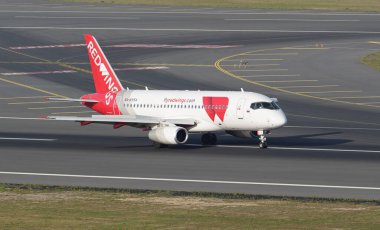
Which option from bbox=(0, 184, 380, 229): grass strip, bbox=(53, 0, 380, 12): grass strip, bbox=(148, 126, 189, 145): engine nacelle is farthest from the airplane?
bbox=(53, 0, 380, 12): grass strip

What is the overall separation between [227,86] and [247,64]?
14071 millimetres

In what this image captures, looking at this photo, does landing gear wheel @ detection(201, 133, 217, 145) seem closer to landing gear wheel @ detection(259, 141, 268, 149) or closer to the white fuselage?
the white fuselage

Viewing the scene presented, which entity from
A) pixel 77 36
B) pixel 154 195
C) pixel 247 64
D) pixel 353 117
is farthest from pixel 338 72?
pixel 154 195

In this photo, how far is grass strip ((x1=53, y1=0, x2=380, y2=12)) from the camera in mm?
173000

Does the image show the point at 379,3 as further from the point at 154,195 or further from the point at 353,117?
the point at 154,195

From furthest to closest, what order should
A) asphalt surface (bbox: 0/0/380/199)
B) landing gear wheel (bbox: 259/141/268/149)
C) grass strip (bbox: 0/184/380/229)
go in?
landing gear wheel (bbox: 259/141/268/149) → asphalt surface (bbox: 0/0/380/199) → grass strip (bbox: 0/184/380/229)

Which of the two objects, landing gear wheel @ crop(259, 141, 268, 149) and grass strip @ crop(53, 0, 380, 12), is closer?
landing gear wheel @ crop(259, 141, 268, 149)

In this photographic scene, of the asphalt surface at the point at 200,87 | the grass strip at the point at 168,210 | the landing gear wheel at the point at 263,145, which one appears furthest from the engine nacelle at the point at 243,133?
the grass strip at the point at 168,210

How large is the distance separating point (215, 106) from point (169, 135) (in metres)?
3.68

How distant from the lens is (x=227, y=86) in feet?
346

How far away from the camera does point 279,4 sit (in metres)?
178

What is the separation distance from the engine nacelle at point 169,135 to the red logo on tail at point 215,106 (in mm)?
2088

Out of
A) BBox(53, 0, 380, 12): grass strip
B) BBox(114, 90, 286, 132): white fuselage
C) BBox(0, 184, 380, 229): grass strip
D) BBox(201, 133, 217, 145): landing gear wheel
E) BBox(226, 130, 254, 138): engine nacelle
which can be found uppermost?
BBox(53, 0, 380, 12): grass strip

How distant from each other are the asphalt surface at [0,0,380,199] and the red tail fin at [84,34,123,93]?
361 centimetres
